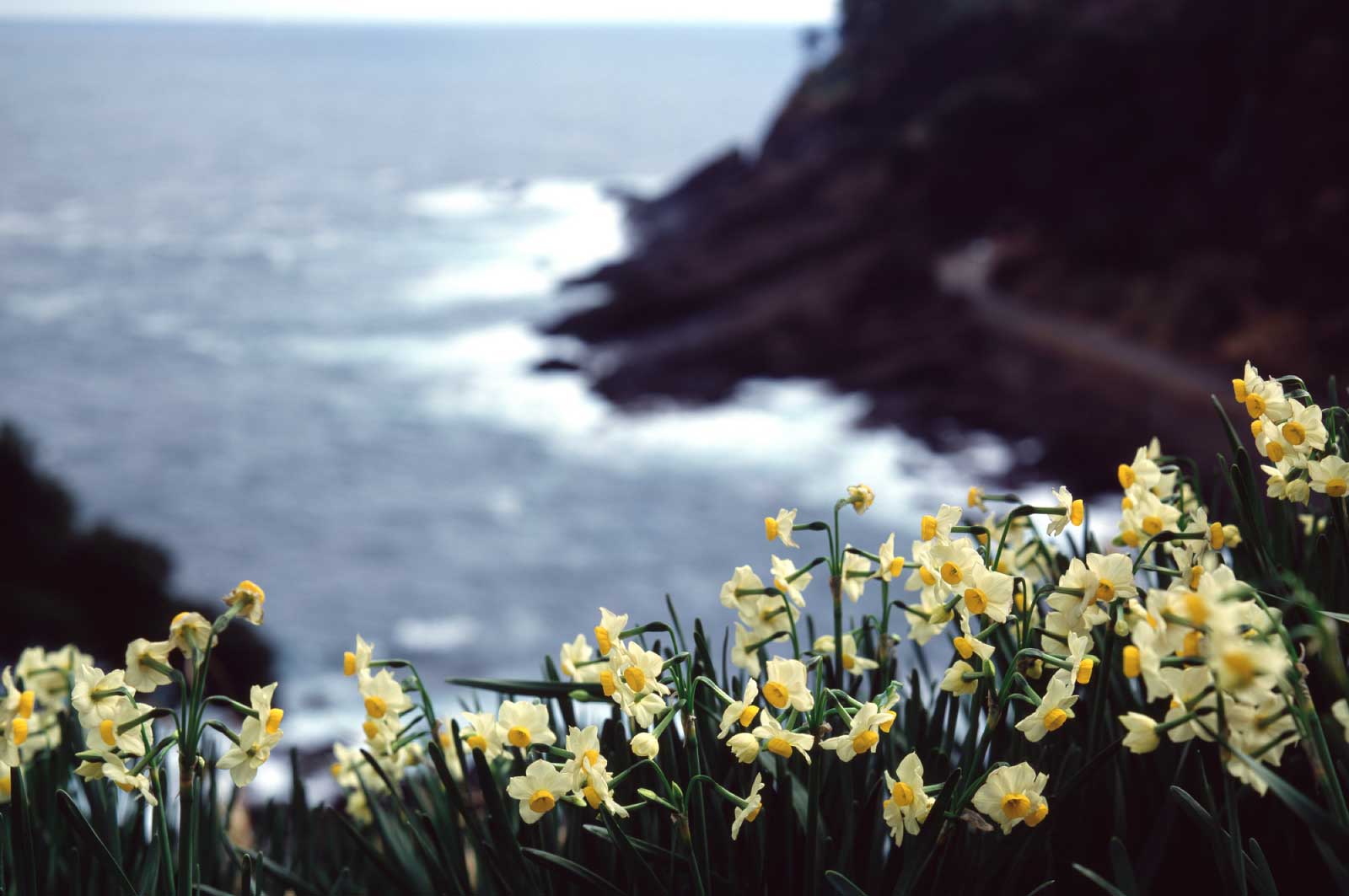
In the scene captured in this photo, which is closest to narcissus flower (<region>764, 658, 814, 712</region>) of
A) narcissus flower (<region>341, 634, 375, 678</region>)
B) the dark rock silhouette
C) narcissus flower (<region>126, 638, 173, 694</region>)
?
narcissus flower (<region>341, 634, 375, 678</region>)

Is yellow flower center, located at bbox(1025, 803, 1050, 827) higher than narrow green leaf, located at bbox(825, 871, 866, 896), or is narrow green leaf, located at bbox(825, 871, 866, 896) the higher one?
yellow flower center, located at bbox(1025, 803, 1050, 827)

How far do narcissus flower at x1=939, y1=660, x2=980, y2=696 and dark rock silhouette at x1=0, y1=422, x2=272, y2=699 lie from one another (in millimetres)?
7019

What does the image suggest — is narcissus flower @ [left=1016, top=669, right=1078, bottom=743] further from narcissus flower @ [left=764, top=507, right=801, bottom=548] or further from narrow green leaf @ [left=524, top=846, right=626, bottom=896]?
narrow green leaf @ [left=524, top=846, right=626, bottom=896]

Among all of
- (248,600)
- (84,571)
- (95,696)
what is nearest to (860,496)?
(248,600)

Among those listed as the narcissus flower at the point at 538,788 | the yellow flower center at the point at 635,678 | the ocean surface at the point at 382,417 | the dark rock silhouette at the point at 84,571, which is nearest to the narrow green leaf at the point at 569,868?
the narcissus flower at the point at 538,788

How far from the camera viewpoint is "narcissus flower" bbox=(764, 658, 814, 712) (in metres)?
0.92

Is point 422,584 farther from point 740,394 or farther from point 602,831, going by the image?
point 602,831

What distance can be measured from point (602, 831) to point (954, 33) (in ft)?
60.8

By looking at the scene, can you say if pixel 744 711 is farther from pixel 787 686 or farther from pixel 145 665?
pixel 145 665

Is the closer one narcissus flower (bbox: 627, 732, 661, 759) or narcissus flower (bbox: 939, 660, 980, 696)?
narcissus flower (bbox: 627, 732, 661, 759)

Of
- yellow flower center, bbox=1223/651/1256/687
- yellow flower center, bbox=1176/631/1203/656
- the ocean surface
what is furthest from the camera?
the ocean surface

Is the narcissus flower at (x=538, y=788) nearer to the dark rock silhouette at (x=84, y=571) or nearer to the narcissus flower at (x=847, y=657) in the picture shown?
the narcissus flower at (x=847, y=657)

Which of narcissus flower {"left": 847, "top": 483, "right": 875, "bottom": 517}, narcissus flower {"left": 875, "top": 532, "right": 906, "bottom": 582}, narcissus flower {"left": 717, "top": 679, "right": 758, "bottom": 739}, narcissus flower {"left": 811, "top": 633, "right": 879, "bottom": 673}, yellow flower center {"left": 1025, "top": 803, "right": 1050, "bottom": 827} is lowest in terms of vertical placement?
yellow flower center {"left": 1025, "top": 803, "right": 1050, "bottom": 827}

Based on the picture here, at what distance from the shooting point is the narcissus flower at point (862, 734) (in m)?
0.89
